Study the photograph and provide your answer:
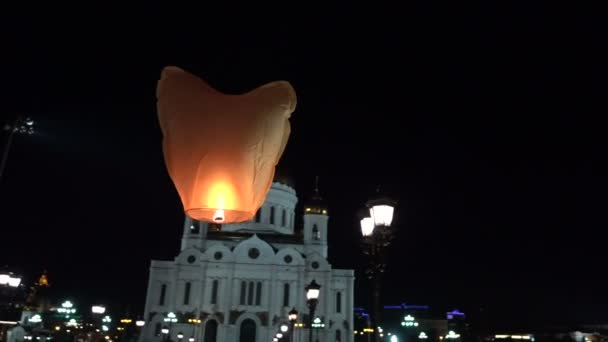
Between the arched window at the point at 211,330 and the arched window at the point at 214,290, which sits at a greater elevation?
the arched window at the point at 214,290

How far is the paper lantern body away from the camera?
174 inches

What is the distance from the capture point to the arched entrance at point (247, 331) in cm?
4834

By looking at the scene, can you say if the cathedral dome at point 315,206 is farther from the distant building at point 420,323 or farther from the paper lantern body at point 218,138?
the paper lantern body at point 218,138

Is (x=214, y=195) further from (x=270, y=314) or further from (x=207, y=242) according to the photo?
(x=207, y=242)

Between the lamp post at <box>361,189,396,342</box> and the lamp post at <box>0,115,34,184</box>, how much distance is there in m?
9.74

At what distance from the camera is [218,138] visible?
439cm

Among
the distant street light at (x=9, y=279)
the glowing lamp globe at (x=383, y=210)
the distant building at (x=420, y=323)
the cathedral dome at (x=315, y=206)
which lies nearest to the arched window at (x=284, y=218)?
the cathedral dome at (x=315, y=206)

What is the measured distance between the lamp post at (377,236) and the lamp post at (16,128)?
9743 mm

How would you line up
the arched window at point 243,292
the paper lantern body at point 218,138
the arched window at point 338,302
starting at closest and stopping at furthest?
the paper lantern body at point 218,138 < the arched window at point 243,292 < the arched window at point 338,302

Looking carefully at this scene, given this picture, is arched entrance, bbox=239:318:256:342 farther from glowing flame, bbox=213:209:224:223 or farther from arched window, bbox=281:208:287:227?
glowing flame, bbox=213:209:224:223

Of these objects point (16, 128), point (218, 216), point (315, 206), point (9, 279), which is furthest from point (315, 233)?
point (218, 216)

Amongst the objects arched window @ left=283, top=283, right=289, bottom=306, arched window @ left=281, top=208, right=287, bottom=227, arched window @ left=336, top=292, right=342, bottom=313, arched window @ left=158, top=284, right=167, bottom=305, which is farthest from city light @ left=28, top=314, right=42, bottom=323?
arched window @ left=336, top=292, right=342, bottom=313

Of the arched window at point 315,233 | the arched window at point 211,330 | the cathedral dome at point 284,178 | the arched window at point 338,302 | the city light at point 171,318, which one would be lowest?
the arched window at point 211,330

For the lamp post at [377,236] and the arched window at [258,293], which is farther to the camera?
the arched window at [258,293]
